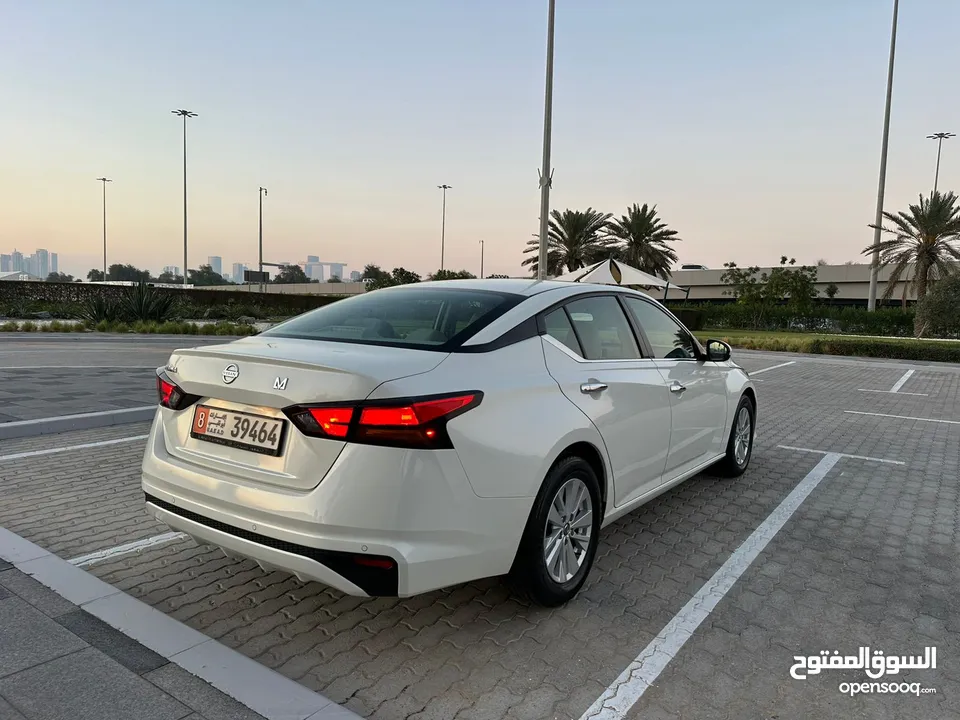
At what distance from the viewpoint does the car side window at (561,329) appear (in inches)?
132

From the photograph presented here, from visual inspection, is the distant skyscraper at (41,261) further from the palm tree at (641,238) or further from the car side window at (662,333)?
the car side window at (662,333)

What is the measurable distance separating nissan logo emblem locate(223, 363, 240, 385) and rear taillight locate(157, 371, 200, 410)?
0.25 metres

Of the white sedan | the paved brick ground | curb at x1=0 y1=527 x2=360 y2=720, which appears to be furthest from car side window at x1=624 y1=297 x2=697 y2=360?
the paved brick ground

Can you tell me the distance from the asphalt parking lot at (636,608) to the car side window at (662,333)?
116cm

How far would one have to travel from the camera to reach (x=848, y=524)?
4.60 meters

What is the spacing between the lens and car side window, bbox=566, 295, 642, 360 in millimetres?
3572

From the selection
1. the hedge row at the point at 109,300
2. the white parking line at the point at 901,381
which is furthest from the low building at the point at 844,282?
the white parking line at the point at 901,381

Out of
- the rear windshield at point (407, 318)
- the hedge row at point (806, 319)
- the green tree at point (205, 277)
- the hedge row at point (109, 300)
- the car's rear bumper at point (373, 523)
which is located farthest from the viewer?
the green tree at point (205, 277)

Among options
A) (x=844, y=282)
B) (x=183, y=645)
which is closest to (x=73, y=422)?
(x=183, y=645)

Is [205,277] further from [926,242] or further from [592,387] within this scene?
[592,387]

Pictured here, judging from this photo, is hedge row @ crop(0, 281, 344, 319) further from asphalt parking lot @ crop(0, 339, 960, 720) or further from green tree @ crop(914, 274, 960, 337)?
green tree @ crop(914, 274, 960, 337)

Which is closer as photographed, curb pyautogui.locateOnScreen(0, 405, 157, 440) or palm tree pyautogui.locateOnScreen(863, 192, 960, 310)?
curb pyautogui.locateOnScreen(0, 405, 157, 440)

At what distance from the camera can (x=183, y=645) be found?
9.00 ft

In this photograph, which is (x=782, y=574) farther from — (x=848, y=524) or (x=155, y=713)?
(x=155, y=713)
